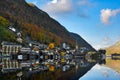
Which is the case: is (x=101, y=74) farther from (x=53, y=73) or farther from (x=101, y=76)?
(x=53, y=73)

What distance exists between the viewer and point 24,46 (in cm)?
19562

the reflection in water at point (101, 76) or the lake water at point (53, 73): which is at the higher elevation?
the lake water at point (53, 73)

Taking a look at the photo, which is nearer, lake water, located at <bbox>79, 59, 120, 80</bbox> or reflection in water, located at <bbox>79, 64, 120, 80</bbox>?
reflection in water, located at <bbox>79, 64, 120, 80</bbox>

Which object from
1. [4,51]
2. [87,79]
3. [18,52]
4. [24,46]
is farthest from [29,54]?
[87,79]

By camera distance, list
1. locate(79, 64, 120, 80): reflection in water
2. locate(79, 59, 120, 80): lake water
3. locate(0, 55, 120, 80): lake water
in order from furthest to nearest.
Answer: locate(79, 59, 120, 80): lake water → locate(79, 64, 120, 80): reflection in water → locate(0, 55, 120, 80): lake water

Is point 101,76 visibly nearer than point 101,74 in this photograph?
Yes

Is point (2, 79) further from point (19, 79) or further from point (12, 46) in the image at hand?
point (12, 46)

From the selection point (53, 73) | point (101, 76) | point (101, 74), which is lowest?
point (101, 76)

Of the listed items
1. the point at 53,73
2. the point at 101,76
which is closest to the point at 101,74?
the point at 101,76

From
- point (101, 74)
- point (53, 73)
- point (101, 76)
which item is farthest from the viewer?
point (101, 74)

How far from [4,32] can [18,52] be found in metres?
11.3

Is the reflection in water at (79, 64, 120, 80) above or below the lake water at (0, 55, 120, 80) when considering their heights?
below

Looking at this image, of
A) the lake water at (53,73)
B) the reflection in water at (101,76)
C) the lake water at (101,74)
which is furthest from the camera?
the lake water at (101,74)

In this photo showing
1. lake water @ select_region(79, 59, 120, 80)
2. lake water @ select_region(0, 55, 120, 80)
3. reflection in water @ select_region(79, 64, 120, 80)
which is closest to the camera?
lake water @ select_region(0, 55, 120, 80)
